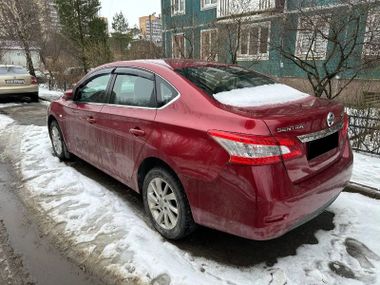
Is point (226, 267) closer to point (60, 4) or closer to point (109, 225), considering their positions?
point (109, 225)

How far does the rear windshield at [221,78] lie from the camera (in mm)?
3023

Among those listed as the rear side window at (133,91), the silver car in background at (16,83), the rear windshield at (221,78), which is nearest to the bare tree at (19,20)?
the silver car in background at (16,83)

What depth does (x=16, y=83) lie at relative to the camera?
1191 cm

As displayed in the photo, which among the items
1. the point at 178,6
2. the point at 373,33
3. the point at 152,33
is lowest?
the point at 373,33

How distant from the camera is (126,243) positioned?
3.13m

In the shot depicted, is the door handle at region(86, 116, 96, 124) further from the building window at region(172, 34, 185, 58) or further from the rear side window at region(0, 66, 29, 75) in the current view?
the rear side window at region(0, 66, 29, 75)

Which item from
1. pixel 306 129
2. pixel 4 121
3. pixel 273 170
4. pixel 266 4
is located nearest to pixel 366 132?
pixel 306 129

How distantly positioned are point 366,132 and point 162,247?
13.6 feet

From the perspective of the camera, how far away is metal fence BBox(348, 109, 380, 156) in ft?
17.8

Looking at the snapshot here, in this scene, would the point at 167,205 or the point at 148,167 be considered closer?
the point at 167,205

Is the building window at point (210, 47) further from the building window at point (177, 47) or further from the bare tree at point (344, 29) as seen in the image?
the bare tree at point (344, 29)

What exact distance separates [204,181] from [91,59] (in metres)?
13.5

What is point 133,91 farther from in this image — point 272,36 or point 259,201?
point 272,36

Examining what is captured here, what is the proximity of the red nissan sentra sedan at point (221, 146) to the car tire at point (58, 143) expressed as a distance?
5.57 ft
